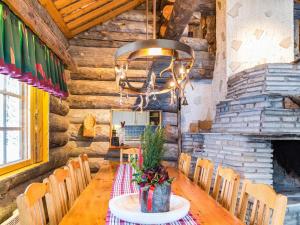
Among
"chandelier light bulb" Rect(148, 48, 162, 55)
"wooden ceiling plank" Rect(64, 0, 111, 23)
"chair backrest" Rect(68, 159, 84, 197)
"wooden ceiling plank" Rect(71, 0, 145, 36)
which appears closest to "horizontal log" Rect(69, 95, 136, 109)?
"wooden ceiling plank" Rect(71, 0, 145, 36)

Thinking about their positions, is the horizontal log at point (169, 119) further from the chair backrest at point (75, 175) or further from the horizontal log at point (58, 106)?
the chair backrest at point (75, 175)

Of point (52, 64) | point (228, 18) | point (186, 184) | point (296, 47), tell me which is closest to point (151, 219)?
point (186, 184)

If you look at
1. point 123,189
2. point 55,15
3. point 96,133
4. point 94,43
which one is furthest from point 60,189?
point 94,43

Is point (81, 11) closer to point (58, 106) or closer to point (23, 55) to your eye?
point (58, 106)

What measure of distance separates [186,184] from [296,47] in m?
4.17

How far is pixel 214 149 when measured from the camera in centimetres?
438

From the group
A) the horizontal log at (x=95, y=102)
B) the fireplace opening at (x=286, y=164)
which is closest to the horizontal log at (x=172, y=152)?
the horizontal log at (x=95, y=102)

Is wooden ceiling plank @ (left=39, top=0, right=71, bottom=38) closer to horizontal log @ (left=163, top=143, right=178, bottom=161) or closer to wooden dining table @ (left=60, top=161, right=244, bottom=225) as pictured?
wooden dining table @ (left=60, top=161, right=244, bottom=225)

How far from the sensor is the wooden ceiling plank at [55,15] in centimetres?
347

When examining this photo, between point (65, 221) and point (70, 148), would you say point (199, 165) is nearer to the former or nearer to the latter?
point (65, 221)

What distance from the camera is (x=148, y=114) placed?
5.30 meters

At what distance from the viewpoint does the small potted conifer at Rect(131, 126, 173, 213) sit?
5.84 feet

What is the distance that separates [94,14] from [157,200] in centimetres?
379

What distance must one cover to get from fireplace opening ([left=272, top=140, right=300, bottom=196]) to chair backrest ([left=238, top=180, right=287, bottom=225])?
7.96ft
